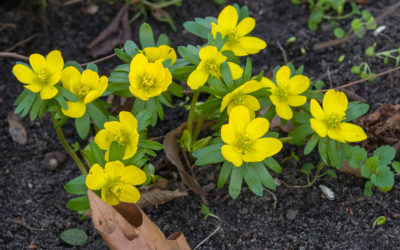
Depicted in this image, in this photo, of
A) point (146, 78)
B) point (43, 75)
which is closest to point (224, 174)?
point (146, 78)

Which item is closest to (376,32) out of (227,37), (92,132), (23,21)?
(227,37)

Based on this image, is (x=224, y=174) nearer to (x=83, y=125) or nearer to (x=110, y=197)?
(x=110, y=197)

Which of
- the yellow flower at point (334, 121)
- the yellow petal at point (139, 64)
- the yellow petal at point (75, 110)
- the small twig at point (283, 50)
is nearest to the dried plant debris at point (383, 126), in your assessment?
the yellow flower at point (334, 121)

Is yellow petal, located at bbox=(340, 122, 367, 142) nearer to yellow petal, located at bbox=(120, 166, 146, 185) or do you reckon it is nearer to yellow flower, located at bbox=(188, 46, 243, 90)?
yellow flower, located at bbox=(188, 46, 243, 90)

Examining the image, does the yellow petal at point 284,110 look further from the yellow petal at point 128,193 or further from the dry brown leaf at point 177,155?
the yellow petal at point 128,193

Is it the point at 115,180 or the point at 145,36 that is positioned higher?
the point at 145,36

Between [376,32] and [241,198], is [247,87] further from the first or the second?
[376,32]

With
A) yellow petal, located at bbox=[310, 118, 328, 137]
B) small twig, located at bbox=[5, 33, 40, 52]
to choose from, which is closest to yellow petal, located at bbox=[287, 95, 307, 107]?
yellow petal, located at bbox=[310, 118, 328, 137]

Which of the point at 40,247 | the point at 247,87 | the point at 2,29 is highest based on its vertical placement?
the point at 247,87
